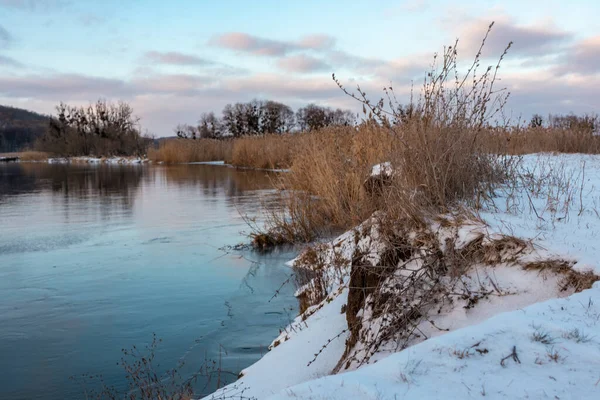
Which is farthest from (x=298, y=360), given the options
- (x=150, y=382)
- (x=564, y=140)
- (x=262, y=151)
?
(x=262, y=151)

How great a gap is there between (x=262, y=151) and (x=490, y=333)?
28.9 meters

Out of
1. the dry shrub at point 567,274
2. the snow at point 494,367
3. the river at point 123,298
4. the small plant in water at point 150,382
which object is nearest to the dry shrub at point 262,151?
the river at point 123,298

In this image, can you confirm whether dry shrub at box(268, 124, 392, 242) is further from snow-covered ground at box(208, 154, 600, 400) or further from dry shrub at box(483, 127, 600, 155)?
dry shrub at box(483, 127, 600, 155)

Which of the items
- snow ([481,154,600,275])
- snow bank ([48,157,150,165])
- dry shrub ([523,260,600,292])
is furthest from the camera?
snow bank ([48,157,150,165])

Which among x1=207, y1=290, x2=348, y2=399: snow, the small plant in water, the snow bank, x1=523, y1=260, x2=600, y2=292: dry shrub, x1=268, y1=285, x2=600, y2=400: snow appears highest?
the snow bank

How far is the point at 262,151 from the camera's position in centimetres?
3112

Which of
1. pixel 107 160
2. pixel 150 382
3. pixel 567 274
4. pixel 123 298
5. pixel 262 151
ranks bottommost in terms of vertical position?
pixel 150 382

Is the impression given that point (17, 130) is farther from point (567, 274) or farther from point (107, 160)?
point (567, 274)

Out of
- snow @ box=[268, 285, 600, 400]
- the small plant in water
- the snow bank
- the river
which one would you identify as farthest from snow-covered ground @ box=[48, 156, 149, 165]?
snow @ box=[268, 285, 600, 400]

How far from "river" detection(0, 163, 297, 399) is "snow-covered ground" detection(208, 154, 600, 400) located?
87cm

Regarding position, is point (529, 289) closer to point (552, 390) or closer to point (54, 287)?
point (552, 390)

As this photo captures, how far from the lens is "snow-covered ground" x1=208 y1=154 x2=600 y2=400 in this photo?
2.30 m

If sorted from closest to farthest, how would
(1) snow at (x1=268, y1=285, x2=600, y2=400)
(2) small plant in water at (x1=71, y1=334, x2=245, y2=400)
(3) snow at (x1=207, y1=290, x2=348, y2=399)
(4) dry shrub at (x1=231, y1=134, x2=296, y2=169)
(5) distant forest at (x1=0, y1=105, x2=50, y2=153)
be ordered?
1. (1) snow at (x1=268, y1=285, x2=600, y2=400)
2. (3) snow at (x1=207, y1=290, x2=348, y2=399)
3. (2) small plant in water at (x1=71, y1=334, x2=245, y2=400)
4. (4) dry shrub at (x1=231, y1=134, x2=296, y2=169)
5. (5) distant forest at (x1=0, y1=105, x2=50, y2=153)

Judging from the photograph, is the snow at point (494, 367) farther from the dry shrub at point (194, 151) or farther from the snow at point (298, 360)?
the dry shrub at point (194, 151)
